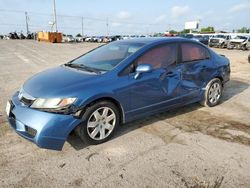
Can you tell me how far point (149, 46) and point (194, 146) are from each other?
1.82 meters

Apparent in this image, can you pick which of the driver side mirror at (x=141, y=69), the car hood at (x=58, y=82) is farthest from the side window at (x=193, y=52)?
the car hood at (x=58, y=82)

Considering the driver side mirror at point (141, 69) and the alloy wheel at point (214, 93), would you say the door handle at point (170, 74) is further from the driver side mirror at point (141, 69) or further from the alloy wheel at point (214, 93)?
the alloy wheel at point (214, 93)

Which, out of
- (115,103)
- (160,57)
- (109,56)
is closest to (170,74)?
(160,57)

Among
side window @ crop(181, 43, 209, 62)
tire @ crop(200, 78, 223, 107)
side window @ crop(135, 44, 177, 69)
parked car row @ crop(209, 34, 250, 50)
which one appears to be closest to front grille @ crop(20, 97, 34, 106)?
side window @ crop(135, 44, 177, 69)

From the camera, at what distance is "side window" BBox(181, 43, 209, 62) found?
15.9 feet

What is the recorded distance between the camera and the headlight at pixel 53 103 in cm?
323

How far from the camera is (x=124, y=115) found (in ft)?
12.9

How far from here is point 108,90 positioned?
3.61 metres

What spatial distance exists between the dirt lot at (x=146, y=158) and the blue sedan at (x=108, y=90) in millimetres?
270

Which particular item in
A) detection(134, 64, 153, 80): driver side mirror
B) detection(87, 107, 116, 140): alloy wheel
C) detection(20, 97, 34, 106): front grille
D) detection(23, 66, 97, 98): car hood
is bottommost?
detection(87, 107, 116, 140): alloy wheel

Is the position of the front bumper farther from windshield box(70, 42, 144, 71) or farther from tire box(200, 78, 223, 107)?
tire box(200, 78, 223, 107)

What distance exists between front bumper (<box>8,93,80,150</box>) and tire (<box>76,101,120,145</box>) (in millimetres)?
187

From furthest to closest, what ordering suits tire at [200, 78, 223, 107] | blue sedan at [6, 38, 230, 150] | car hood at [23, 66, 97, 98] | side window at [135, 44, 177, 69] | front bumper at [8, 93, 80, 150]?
tire at [200, 78, 223, 107] → side window at [135, 44, 177, 69] → car hood at [23, 66, 97, 98] → blue sedan at [6, 38, 230, 150] → front bumper at [8, 93, 80, 150]

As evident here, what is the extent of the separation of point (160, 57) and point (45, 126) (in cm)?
234
